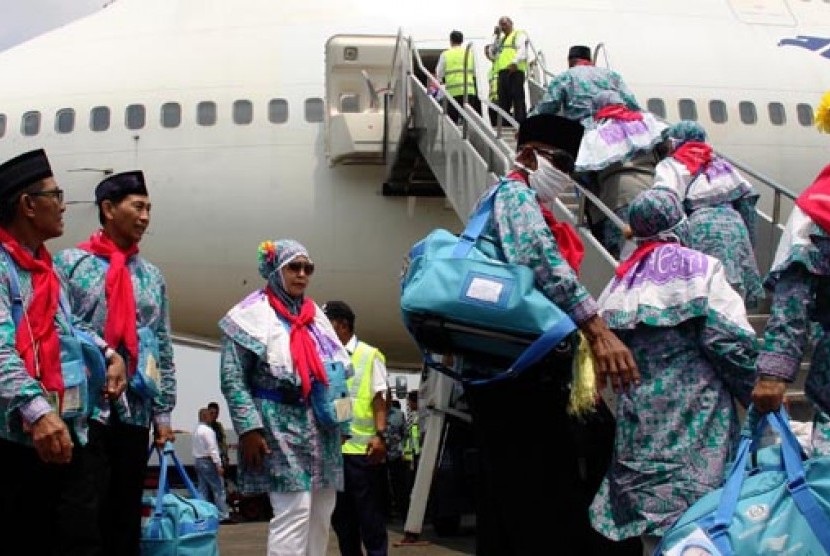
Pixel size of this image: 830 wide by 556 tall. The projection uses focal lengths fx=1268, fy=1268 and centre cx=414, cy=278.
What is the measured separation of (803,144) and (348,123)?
17.9ft

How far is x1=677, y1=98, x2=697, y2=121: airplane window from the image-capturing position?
1380cm

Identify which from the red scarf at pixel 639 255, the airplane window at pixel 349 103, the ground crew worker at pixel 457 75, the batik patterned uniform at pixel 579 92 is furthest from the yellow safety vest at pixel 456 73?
the red scarf at pixel 639 255

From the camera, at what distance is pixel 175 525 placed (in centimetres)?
518

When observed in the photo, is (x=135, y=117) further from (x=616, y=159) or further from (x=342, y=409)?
(x=342, y=409)

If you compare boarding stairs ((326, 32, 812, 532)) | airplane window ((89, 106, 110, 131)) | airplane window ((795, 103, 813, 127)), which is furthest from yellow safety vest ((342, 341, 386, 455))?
airplane window ((795, 103, 813, 127))

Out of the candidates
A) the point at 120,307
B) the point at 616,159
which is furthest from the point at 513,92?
the point at 120,307

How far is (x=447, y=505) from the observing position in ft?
34.3

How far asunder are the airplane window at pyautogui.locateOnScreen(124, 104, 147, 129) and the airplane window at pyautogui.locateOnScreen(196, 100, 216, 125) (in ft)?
1.76

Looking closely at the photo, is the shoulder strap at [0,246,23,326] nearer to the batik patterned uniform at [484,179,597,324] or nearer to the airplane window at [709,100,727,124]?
the batik patterned uniform at [484,179,597,324]

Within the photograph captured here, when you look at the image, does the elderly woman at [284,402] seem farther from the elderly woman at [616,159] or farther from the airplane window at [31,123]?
the airplane window at [31,123]

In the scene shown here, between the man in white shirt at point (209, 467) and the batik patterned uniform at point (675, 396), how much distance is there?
992cm

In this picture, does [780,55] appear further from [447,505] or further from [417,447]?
[447,505]

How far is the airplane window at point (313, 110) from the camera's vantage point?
1266cm

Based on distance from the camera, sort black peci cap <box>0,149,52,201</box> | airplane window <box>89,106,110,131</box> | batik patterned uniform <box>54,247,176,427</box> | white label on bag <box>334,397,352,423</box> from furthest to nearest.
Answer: airplane window <box>89,106,110,131</box>, white label on bag <box>334,397,352,423</box>, batik patterned uniform <box>54,247,176,427</box>, black peci cap <box>0,149,52,201</box>
